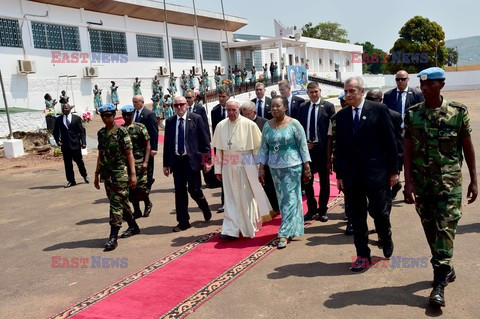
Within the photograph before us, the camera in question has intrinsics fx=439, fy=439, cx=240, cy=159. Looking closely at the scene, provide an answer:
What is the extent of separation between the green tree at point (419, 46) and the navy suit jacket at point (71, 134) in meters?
52.1

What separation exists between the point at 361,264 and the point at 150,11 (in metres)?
28.2

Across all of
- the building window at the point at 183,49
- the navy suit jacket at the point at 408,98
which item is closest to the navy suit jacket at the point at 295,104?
the navy suit jacket at the point at 408,98

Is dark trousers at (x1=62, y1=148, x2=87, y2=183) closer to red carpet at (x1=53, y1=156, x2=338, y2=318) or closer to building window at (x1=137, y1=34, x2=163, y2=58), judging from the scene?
red carpet at (x1=53, y1=156, x2=338, y2=318)

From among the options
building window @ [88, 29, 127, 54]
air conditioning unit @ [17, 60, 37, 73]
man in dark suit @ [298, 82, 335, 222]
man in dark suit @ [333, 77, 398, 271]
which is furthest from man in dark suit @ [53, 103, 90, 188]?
building window @ [88, 29, 127, 54]

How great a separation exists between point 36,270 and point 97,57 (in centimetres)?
2305

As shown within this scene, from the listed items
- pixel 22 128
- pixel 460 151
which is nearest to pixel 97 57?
pixel 22 128

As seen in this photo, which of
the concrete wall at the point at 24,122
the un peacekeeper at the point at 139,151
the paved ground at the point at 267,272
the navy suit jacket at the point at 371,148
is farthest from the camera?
the concrete wall at the point at 24,122

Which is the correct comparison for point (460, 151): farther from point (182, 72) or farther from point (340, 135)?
point (182, 72)

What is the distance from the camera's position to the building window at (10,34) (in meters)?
21.4

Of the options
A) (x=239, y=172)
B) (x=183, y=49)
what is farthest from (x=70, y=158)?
(x=183, y=49)

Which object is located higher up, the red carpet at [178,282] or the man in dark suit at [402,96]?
the man in dark suit at [402,96]

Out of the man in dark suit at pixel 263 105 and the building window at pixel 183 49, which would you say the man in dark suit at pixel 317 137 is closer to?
the man in dark suit at pixel 263 105

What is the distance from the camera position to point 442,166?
3635 mm

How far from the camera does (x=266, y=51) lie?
1662 inches
